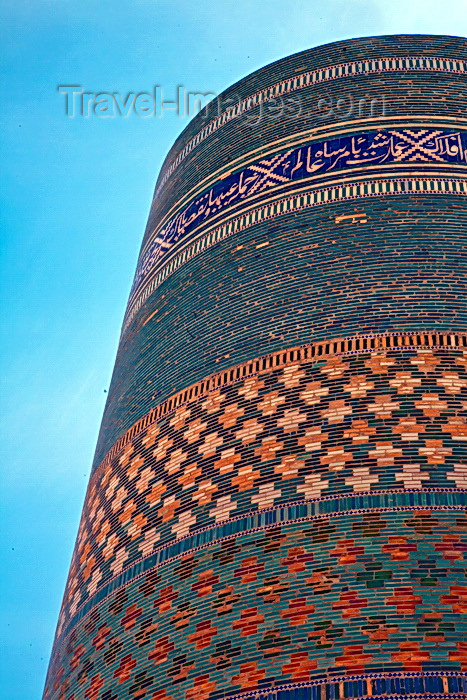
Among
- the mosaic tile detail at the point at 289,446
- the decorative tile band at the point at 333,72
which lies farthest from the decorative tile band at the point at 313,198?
the mosaic tile detail at the point at 289,446

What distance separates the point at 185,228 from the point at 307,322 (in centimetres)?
187

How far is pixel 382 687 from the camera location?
4.47 m

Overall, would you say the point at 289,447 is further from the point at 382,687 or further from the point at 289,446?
the point at 382,687

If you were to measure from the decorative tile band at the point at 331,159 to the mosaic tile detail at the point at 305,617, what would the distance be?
273cm

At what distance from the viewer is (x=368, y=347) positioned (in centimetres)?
590

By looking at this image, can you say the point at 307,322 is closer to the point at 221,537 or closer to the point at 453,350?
the point at 453,350

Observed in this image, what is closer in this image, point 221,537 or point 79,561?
point 221,537

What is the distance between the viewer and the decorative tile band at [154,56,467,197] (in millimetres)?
7645

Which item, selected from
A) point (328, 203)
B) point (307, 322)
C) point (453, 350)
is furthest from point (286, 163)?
point (453, 350)

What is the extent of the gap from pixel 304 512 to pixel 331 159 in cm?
274

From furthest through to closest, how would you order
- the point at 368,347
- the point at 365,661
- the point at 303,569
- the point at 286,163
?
the point at 286,163
the point at 368,347
the point at 303,569
the point at 365,661

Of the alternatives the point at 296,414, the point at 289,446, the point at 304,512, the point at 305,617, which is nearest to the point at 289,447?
the point at 289,446

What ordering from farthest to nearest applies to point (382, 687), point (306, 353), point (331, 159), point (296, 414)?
point (331, 159) < point (306, 353) < point (296, 414) < point (382, 687)

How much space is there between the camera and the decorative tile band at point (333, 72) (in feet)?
25.1
